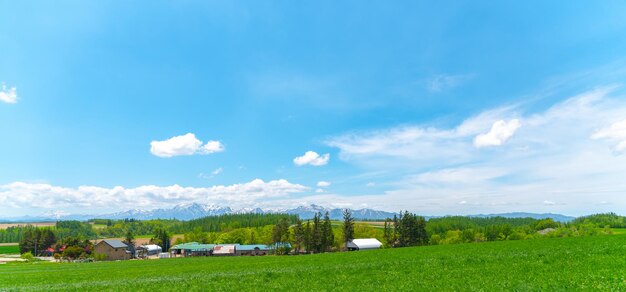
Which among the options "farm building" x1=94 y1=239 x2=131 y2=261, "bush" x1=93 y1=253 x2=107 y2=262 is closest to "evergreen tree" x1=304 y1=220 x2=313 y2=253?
"farm building" x1=94 y1=239 x2=131 y2=261

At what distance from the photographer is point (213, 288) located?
78.4 ft

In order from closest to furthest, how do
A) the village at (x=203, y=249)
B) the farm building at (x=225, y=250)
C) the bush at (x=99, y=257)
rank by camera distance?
the bush at (x=99, y=257) → the village at (x=203, y=249) → the farm building at (x=225, y=250)

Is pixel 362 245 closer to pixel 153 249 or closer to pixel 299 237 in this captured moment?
pixel 299 237

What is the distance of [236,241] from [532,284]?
176895 mm

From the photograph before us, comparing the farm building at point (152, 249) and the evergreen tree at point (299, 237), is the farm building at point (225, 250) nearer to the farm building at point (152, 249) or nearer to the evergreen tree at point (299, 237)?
the evergreen tree at point (299, 237)

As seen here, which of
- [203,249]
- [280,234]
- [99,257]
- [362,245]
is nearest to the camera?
[99,257]

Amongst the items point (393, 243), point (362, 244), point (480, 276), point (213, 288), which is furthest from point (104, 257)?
point (480, 276)

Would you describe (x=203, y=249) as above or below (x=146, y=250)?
above

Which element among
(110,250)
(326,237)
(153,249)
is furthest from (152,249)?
(326,237)

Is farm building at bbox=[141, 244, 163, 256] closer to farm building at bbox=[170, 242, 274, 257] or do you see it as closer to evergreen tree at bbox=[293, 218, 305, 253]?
farm building at bbox=[170, 242, 274, 257]

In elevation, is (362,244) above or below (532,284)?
below

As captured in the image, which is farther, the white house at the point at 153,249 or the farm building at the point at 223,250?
the white house at the point at 153,249

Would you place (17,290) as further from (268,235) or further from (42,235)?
(42,235)

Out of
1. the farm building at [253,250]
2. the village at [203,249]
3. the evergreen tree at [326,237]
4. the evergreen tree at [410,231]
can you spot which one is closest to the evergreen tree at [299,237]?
the village at [203,249]
